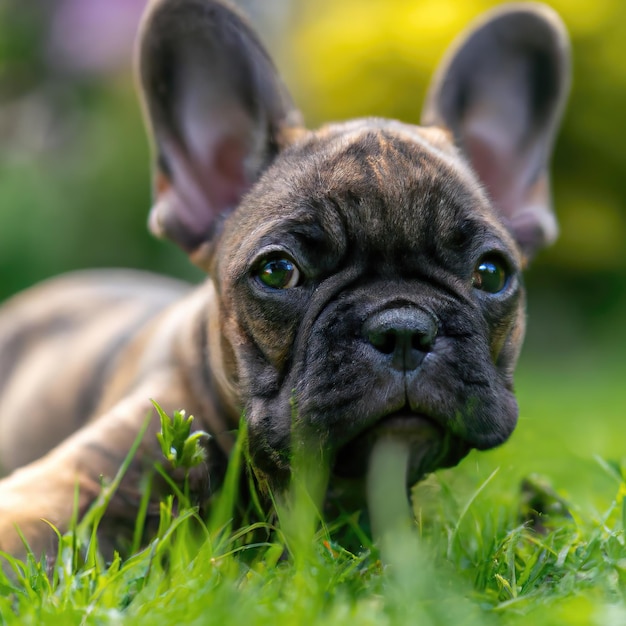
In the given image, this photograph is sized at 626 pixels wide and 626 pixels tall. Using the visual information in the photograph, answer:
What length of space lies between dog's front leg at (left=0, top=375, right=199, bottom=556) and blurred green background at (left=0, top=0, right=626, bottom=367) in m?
5.74

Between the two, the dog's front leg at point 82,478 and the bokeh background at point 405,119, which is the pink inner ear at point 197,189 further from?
the bokeh background at point 405,119

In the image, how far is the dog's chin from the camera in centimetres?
→ 221

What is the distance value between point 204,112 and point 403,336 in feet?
4.68

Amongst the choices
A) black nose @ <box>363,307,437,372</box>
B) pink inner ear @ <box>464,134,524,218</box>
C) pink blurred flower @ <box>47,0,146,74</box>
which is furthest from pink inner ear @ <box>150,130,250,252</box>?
pink blurred flower @ <box>47,0,146,74</box>

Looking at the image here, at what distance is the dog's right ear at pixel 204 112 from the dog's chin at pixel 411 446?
3.41ft

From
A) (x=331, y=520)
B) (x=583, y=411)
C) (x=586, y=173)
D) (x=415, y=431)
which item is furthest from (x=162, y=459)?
(x=586, y=173)

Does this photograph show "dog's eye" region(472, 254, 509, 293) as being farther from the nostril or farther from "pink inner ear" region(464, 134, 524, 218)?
"pink inner ear" region(464, 134, 524, 218)

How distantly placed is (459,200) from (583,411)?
3304mm

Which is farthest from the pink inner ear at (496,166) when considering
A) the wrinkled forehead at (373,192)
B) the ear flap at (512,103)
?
the wrinkled forehead at (373,192)

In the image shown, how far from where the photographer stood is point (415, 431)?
2232mm

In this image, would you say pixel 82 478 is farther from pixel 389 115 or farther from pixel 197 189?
pixel 389 115

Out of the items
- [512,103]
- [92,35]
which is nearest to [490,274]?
[512,103]

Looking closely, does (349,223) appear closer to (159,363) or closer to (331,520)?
(331,520)

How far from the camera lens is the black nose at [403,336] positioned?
2184 millimetres
